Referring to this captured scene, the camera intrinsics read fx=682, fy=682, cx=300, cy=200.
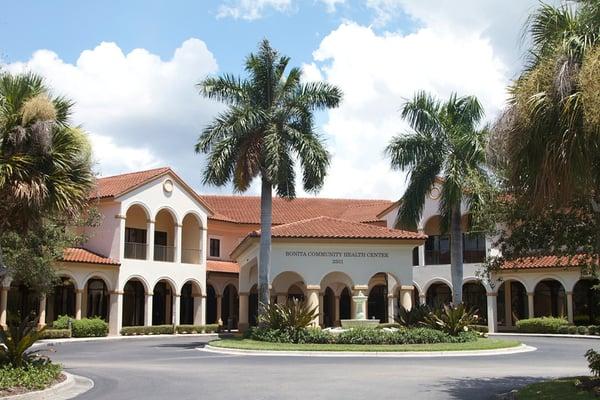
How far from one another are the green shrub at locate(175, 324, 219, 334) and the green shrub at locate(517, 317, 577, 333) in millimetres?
18239

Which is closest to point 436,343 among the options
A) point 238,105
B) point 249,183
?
point 249,183

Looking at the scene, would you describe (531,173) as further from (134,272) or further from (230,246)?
(230,246)

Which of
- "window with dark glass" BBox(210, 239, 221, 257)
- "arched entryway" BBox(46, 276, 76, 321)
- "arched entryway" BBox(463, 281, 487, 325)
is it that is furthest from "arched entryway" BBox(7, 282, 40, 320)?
"arched entryway" BBox(463, 281, 487, 325)

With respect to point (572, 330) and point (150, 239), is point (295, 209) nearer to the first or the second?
point (150, 239)

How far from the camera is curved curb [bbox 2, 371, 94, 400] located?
11.9m

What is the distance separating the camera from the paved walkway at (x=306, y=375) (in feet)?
41.8

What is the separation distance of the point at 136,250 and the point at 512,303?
2403 centimetres

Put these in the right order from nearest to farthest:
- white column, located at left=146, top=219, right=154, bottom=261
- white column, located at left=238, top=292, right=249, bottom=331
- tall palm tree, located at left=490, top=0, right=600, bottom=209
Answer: tall palm tree, located at left=490, top=0, right=600, bottom=209 → white column, located at left=238, top=292, right=249, bottom=331 → white column, located at left=146, top=219, right=154, bottom=261

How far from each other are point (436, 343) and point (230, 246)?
27069 millimetres

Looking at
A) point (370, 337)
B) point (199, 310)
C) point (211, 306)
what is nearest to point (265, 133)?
point (370, 337)

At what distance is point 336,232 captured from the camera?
32844 millimetres

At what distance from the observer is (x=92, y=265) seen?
120 feet

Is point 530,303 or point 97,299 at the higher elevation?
point 97,299

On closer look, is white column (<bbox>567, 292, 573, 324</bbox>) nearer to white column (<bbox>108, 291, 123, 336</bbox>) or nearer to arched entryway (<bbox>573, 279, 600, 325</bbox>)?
arched entryway (<bbox>573, 279, 600, 325</bbox>)
